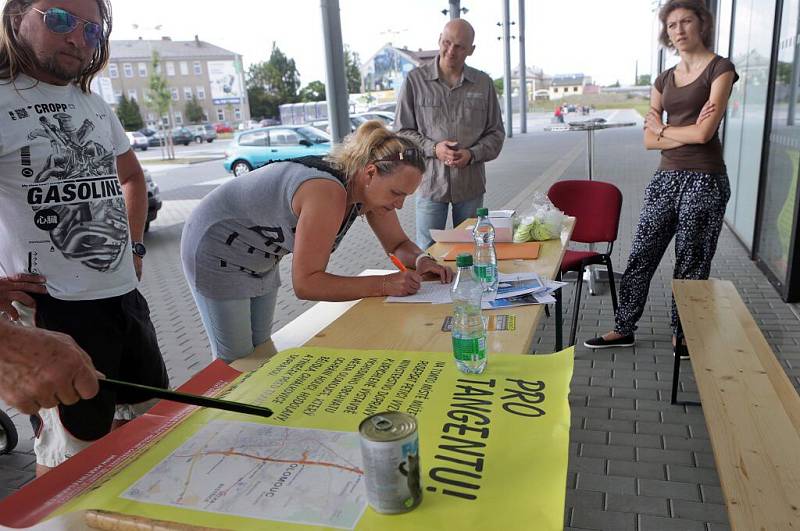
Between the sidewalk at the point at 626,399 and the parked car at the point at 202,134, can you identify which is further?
the parked car at the point at 202,134

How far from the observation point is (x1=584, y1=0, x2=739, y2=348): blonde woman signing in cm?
290

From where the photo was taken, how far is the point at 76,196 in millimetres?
1681

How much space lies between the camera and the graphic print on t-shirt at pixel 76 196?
1.62m

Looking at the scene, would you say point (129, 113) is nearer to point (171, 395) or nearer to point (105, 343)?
point (105, 343)

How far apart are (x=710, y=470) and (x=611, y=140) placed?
1823 centimetres

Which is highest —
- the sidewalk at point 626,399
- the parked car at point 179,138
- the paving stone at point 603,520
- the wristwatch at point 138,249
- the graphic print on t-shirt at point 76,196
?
the graphic print on t-shirt at point 76,196

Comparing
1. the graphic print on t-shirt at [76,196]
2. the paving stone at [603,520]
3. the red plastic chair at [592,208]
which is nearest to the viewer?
the graphic print on t-shirt at [76,196]

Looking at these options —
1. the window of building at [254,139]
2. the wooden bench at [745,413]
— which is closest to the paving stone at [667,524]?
the wooden bench at [745,413]

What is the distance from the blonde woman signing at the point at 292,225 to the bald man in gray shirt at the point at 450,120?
1.62 meters

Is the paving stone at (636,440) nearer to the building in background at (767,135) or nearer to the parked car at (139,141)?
the building in background at (767,135)

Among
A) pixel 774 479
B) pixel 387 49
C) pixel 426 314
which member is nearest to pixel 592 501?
pixel 774 479

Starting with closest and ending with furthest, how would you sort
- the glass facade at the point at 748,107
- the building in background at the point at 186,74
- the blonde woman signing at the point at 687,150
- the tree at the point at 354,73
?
the blonde woman signing at the point at 687,150
the glass facade at the point at 748,107
the tree at the point at 354,73
the building in background at the point at 186,74

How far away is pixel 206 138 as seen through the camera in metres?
36.5

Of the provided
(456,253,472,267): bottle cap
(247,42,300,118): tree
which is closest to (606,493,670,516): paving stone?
(456,253,472,267): bottle cap
